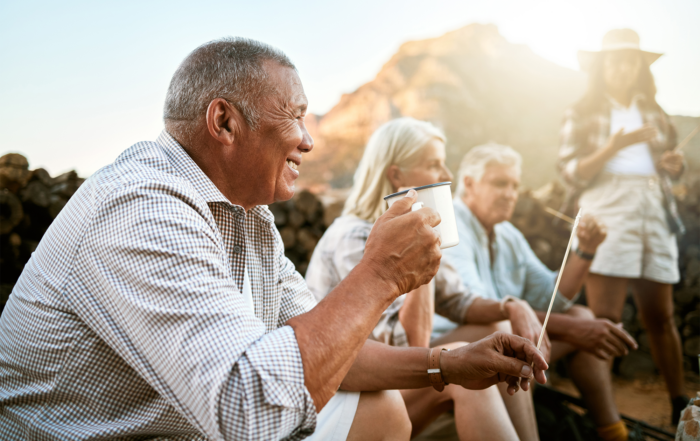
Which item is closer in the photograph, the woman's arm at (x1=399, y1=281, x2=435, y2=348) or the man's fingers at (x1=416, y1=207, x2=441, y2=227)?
the man's fingers at (x1=416, y1=207, x2=441, y2=227)

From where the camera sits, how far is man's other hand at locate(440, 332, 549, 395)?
115 centimetres

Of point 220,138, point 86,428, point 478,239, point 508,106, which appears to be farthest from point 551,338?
point 508,106

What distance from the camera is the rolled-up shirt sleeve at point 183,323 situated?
715 mm

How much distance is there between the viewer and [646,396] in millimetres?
3357

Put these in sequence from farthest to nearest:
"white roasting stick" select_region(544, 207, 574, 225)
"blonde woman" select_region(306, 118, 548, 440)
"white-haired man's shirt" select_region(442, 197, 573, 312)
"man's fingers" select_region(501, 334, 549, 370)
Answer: "white roasting stick" select_region(544, 207, 574, 225), "white-haired man's shirt" select_region(442, 197, 573, 312), "blonde woman" select_region(306, 118, 548, 440), "man's fingers" select_region(501, 334, 549, 370)

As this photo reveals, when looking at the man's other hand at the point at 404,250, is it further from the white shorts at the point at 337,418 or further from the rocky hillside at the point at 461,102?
the rocky hillside at the point at 461,102

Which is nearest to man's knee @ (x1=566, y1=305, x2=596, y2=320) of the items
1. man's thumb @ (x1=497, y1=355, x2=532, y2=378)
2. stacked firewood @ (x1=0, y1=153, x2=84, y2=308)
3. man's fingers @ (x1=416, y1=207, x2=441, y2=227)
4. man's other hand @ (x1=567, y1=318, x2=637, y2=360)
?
man's other hand @ (x1=567, y1=318, x2=637, y2=360)

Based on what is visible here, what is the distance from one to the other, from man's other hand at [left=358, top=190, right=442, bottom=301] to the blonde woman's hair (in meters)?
1.07

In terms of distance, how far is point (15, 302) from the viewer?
98 centimetres

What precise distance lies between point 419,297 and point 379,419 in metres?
0.59

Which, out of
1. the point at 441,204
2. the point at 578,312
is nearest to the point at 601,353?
the point at 578,312

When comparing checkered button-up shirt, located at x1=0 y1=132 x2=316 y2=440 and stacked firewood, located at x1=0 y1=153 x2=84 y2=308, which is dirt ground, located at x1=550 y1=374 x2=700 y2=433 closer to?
checkered button-up shirt, located at x1=0 y1=132 x2=316 y2=440

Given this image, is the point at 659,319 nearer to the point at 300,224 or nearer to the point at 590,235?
the point at 590,235

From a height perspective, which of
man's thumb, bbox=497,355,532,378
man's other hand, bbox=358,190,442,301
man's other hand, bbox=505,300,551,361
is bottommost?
man's other hand, bbox=505,300,551,361
